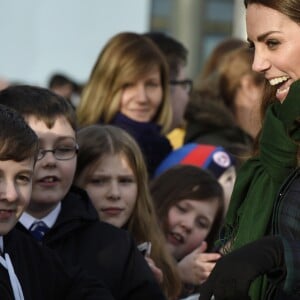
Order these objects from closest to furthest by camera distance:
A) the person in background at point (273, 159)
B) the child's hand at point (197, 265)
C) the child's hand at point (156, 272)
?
the person in background at point (273, 159)
the child's hand at point (156, 272)
the child's hand at point (197, 265)

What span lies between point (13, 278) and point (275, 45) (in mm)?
967

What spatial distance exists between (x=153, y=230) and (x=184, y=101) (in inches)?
63.0

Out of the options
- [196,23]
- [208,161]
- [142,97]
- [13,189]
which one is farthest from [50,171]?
[196,23]

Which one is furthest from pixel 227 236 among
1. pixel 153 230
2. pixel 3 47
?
pixel 3 47

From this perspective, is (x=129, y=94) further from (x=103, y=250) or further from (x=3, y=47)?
(x=3, y=47)

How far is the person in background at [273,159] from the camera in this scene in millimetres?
3049

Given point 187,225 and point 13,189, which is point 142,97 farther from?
point 13,189

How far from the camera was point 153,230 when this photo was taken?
190 inches

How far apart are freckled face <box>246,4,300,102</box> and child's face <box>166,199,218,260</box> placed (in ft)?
6.31

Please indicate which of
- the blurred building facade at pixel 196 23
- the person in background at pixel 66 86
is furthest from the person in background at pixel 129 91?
the blurred building facade at pixel 196 23

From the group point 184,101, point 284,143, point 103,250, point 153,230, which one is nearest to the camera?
point 284,143

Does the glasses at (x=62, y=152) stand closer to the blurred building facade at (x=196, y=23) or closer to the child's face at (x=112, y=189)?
the child's face at (x=112, y=189)

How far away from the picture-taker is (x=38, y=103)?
4352 mm

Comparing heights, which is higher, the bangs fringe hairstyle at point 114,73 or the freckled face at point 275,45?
the freckled face at point 275,45
